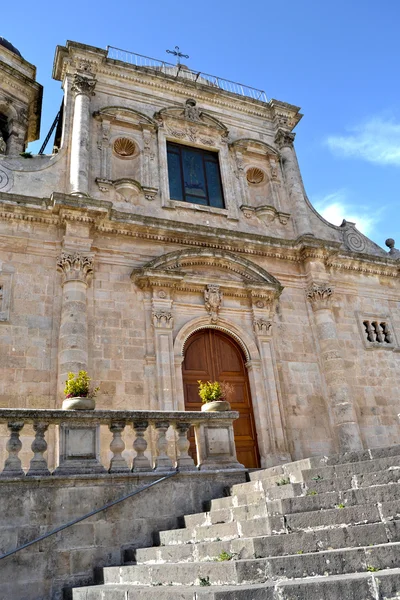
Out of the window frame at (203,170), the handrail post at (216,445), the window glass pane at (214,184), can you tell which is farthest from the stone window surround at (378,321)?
the handrail post at (216,445)

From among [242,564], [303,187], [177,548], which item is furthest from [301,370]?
[242,564]

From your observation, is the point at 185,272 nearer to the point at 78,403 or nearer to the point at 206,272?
the point at 206,272

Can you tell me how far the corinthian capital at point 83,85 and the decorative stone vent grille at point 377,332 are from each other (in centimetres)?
961

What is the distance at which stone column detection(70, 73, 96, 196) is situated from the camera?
474 inches

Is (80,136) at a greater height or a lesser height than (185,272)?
greater

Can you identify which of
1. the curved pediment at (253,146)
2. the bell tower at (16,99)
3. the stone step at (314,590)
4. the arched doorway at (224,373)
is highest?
the bell tower at (16,99)

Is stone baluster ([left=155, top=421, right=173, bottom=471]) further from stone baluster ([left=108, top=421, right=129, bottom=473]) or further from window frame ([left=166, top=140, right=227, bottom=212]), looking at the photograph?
window frame ([left=166, top=140, right=227, bottom=212])

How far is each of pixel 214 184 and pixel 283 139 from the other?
10.5 feet

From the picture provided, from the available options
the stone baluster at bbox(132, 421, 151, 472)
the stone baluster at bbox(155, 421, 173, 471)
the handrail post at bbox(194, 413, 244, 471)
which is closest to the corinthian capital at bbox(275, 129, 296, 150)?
the handrail post at bbox(194, 413, 244, 471)

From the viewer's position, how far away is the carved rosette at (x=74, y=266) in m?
10.8

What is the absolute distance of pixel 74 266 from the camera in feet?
35.5

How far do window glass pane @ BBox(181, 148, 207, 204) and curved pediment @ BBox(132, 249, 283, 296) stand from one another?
7.62 feet

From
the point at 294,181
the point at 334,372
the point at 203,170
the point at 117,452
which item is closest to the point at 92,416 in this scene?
the point at 117,452

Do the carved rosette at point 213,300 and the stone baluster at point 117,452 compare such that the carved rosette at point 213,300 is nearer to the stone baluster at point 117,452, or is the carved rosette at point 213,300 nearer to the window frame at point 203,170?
the window frame at point 203,170
